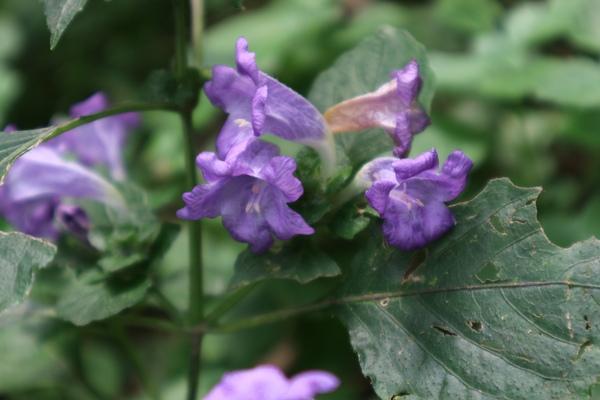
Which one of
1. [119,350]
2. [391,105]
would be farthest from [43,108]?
[391,105]

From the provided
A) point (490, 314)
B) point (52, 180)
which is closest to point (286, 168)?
point (490, 314)

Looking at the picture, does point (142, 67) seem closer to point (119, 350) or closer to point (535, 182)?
point (119, 350)

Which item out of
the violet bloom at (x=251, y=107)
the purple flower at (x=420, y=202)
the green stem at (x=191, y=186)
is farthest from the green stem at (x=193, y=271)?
the purple flower at (x=420, y=202)

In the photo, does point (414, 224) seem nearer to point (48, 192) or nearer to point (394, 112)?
point (394, 112)

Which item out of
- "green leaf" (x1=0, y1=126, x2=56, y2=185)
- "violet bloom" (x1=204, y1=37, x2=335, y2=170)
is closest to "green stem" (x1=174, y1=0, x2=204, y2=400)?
"violet bloom" (x1=204, y1=37, x2=335, y2=170)

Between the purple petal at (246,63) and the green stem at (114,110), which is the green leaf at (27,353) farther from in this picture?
the purple petal at (246,63)
